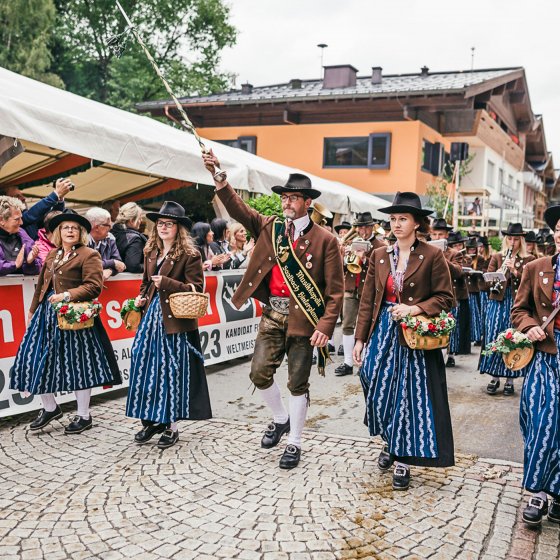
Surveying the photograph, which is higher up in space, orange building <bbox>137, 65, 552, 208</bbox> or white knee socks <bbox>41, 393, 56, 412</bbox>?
orange building <bbox>137, 65, 552, 208</bbox>

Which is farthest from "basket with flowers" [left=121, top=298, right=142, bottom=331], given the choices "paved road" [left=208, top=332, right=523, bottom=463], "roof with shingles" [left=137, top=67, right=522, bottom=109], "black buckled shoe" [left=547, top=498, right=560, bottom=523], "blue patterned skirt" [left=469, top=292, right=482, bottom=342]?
"roof with shingles" [left=137, top=67, right=522, bottom=109]

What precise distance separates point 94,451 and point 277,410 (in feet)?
4.80

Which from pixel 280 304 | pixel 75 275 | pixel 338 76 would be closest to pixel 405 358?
pixel 280 304

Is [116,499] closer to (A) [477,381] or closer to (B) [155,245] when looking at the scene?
(B) [155,245]

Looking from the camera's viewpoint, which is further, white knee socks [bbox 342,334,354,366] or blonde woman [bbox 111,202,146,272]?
white knee socks [bbox 342,334,354,366]

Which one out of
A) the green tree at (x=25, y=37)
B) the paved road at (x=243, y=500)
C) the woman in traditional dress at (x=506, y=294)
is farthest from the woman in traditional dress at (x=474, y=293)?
the green tree at (x=25, y=37)

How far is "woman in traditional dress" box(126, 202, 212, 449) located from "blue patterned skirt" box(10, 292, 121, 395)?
52 cm

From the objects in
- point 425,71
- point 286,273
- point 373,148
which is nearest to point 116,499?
point 286,273

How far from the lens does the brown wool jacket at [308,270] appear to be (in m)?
4.70

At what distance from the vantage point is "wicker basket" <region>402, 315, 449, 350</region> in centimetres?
425

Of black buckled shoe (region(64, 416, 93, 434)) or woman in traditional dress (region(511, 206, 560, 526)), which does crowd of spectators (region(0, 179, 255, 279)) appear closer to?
black buckled shoe (region(64, 416, 93, 434))

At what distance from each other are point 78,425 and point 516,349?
3.59m

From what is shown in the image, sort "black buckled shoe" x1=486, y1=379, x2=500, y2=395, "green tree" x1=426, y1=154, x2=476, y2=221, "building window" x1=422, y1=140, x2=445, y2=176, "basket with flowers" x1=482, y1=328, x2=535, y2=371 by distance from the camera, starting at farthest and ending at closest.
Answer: "building window" x1=422, y1=140, x2=445, y2=176 < "green tree" x1=426, y1=154, x2=476, y2=221 < "black buckled shoe" x1=486, y1=379, x2=500, y2=395 < "basket with flowers" x1=482, y1=328, x2=535, y2=371

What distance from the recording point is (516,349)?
390cm
